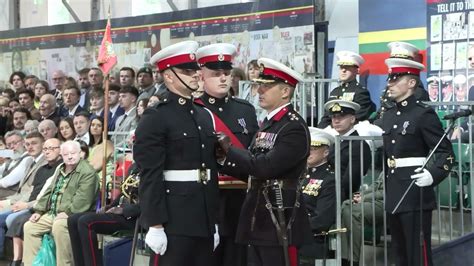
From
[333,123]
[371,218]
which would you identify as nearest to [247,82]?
[333,123]

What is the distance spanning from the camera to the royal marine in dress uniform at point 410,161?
6223 millimetres

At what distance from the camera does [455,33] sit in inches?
354

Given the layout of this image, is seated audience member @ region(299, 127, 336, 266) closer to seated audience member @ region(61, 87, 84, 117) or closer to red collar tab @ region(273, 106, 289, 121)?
red collar tab @ region(273, 106, 289, 121)

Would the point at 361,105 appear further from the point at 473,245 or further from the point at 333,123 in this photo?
the point at 473,245

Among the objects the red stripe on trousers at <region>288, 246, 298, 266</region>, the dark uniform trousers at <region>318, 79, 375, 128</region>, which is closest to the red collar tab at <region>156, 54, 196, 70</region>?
the red stripe on trousers at <region>288, 246, 298, 266</region>

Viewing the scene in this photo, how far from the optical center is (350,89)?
8.46 m

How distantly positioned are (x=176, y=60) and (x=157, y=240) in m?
1.09

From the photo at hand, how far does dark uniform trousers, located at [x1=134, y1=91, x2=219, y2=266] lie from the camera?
A: 5.25 metres

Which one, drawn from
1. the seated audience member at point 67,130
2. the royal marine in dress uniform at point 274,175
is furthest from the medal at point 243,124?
the seated audience member at point 67,130

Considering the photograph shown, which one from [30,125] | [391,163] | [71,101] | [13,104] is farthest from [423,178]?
[13,104]

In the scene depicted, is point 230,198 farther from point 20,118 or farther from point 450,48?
point 20,118

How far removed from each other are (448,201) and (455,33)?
234cm

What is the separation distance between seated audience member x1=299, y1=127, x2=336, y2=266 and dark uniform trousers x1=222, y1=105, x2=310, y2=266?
112cm

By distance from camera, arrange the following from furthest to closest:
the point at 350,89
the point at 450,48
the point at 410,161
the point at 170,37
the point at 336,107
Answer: the point at 170,37, the point at 450,48, the point at 350,89, the point at 336,107, the point at 410,161
